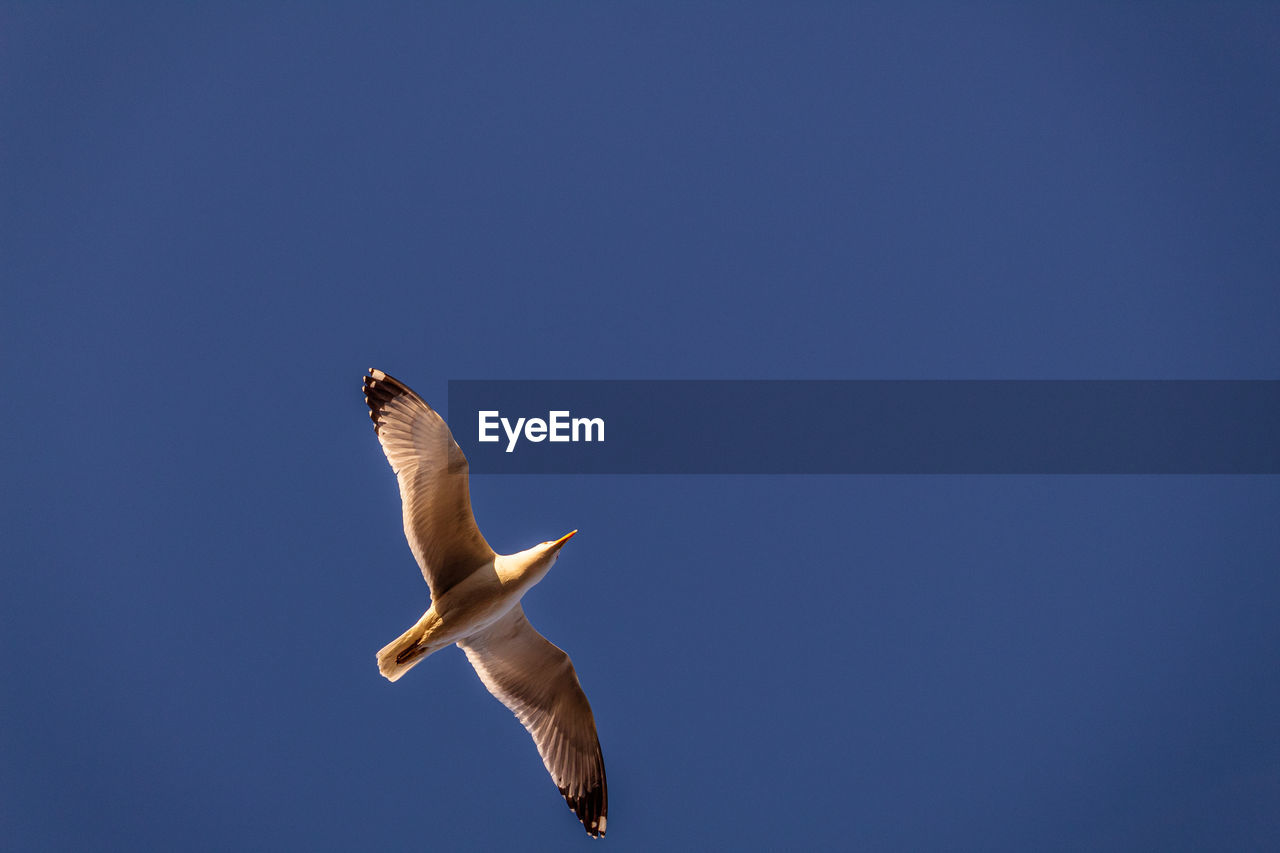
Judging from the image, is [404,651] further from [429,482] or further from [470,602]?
[429,482]

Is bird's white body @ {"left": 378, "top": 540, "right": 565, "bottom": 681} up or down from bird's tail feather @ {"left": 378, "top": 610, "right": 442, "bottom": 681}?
up

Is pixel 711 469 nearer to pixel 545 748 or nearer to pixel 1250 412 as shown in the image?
pixel 545 748

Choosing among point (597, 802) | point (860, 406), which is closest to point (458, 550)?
point (597, 802)

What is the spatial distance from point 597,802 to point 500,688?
110 cm

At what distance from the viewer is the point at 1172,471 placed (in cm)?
1058

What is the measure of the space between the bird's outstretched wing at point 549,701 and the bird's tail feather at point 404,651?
Result: 67 cm

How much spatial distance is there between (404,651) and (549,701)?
137 cm

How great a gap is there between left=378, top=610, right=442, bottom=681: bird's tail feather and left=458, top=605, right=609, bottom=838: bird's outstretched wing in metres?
0.67

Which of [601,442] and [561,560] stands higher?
[601,442]

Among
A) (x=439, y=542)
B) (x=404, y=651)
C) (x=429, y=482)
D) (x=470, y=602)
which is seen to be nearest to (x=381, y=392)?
(x=429, y=482)

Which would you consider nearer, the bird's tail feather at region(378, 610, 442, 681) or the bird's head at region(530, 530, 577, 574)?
the bird's tail feather at region(378, 610, 442, 681)

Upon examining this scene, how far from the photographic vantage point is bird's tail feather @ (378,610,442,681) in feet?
21.0

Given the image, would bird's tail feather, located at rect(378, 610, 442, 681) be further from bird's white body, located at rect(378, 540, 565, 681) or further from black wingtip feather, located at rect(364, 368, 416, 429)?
black wingtip feather, located at rect(364, 368, 416, 429)

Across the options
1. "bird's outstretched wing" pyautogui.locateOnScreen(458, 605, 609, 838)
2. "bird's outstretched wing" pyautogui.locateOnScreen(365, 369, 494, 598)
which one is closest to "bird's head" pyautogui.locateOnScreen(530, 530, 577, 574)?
"bird's outstretched wing" pyautogui.locateOnScreen(365, 369, 494, 598)
